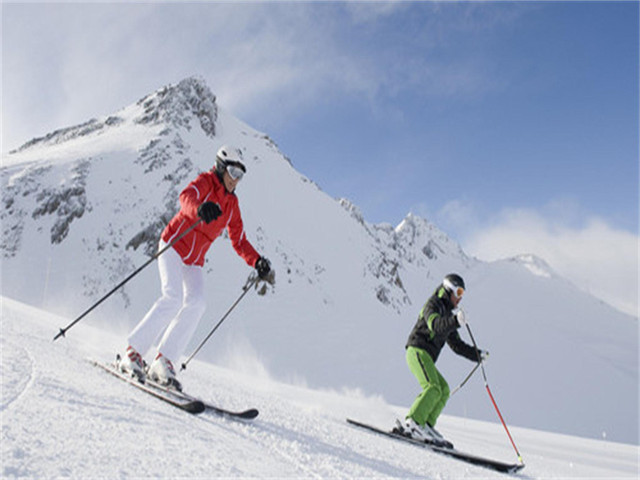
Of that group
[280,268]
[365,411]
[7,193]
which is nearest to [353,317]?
[280,268]

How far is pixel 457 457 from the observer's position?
15.2 ft

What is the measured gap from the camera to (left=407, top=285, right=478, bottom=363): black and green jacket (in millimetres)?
5121

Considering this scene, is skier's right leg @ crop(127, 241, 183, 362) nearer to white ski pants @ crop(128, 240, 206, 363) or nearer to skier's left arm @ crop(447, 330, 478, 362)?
white ski pants @ crop(128, 240, 206, 363)

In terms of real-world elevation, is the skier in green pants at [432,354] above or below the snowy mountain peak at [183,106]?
below

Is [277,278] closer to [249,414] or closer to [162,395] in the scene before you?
[162,395]

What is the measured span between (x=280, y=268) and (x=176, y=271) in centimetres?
2453

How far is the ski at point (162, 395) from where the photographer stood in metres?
3.10

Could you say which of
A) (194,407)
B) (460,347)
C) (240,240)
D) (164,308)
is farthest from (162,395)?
(460,347)

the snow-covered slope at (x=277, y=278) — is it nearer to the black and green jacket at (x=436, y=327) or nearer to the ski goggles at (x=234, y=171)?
the black and green jacket at (x=436, y=327)

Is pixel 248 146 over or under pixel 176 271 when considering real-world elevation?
over

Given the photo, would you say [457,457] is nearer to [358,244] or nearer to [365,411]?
[365,411]

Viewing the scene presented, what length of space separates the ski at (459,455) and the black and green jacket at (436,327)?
1015 millimetres

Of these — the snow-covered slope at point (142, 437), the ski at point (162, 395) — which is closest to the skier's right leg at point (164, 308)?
the ski at point (162, 395)

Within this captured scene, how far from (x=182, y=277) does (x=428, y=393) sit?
3146mm
